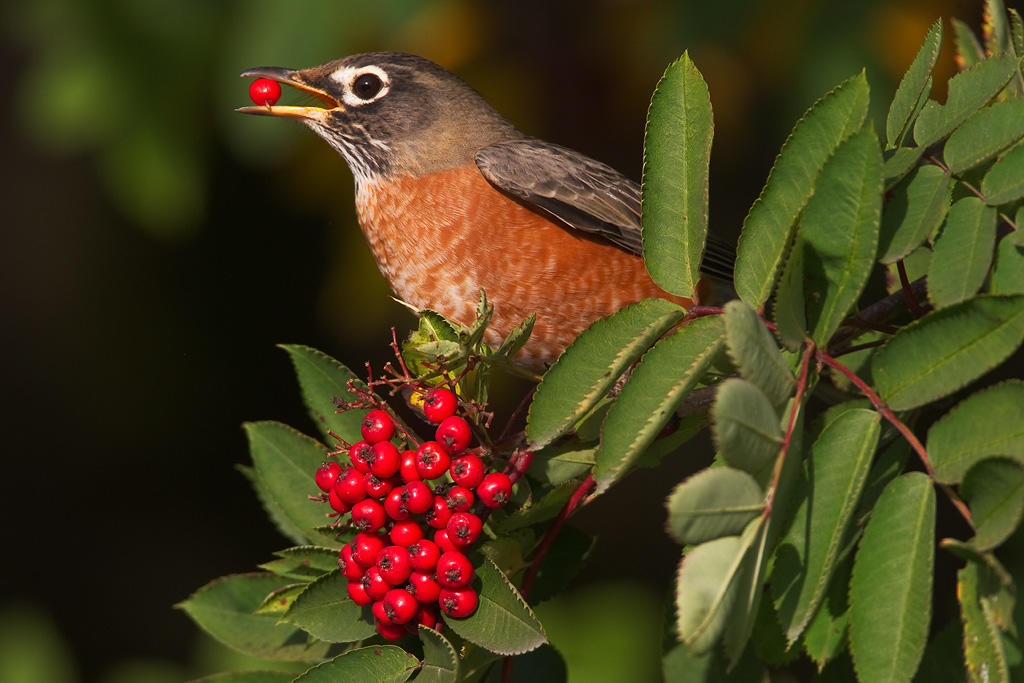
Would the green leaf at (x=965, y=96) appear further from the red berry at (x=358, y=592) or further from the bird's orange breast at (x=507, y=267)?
the red berry at (x=358, y=592)

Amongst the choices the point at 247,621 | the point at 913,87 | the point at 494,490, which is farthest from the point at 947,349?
the point at 247,621

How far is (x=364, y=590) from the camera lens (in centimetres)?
144

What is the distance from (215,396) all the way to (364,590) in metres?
3.66

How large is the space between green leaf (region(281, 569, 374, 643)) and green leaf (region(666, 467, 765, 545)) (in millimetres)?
628

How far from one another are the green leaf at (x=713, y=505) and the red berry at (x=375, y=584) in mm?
523

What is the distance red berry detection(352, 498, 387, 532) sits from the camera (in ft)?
4.65

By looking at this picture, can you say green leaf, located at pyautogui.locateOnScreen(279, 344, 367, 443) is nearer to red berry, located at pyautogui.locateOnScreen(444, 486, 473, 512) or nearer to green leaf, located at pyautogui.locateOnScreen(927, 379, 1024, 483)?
red berry, located at pyautogui.locateOnScreen(444, 486, 473, 512)

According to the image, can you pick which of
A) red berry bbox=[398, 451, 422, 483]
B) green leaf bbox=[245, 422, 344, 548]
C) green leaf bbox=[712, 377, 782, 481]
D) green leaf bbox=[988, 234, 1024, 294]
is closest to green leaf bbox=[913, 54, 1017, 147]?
green leaf bbox=[988, 234, 1024, 294]

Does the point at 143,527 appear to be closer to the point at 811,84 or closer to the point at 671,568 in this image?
the point at 671,568

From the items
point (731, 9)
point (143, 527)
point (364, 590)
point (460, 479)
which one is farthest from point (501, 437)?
point (143, 527)

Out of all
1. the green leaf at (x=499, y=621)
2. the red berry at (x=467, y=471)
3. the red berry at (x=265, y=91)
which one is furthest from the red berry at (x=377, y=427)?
the red berry at (x=265, y=91)

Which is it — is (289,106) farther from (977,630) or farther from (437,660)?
(977,630)

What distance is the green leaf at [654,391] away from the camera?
1154 mm

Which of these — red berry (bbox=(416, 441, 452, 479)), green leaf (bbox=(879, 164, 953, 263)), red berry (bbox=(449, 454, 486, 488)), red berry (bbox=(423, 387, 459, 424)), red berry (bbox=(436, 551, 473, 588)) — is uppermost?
green leaf (bbox=(879, 164, 953, 263))
